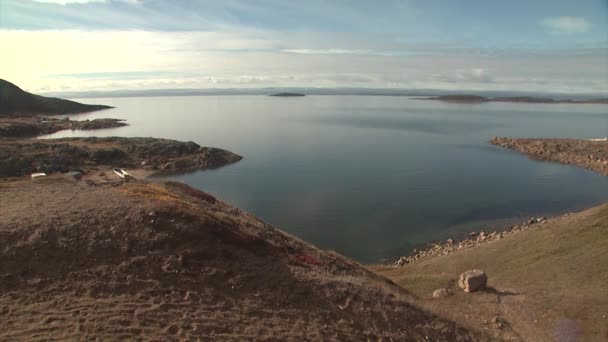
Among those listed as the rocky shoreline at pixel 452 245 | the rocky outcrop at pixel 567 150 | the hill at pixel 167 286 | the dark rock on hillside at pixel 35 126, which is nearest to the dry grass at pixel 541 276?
the rocky shoreline at pixel 452 245

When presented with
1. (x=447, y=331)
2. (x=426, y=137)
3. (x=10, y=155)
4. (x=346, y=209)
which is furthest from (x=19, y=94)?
(x=447, y=331)

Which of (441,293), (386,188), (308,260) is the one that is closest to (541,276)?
(441,293)

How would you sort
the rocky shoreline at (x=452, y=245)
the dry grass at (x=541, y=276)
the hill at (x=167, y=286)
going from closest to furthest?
the hill at (x=167, y=286) < the dry grass at (x=541, y=276) < the rocky shoreline at (x=452, y=245)

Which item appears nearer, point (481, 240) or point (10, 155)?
point (481, 240)

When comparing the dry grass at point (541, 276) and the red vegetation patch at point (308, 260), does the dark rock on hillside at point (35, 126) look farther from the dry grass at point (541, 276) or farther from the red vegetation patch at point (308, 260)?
the dry grass at point (541, 276)

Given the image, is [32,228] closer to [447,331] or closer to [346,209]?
[447,331]

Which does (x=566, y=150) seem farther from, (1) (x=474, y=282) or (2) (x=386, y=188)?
(1) (x=474, y=282)

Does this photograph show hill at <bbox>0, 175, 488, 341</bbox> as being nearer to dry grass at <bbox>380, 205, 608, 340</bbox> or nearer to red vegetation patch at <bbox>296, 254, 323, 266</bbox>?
red vegetation patch at <bbox>296, 254, 323, 266</bbox>
